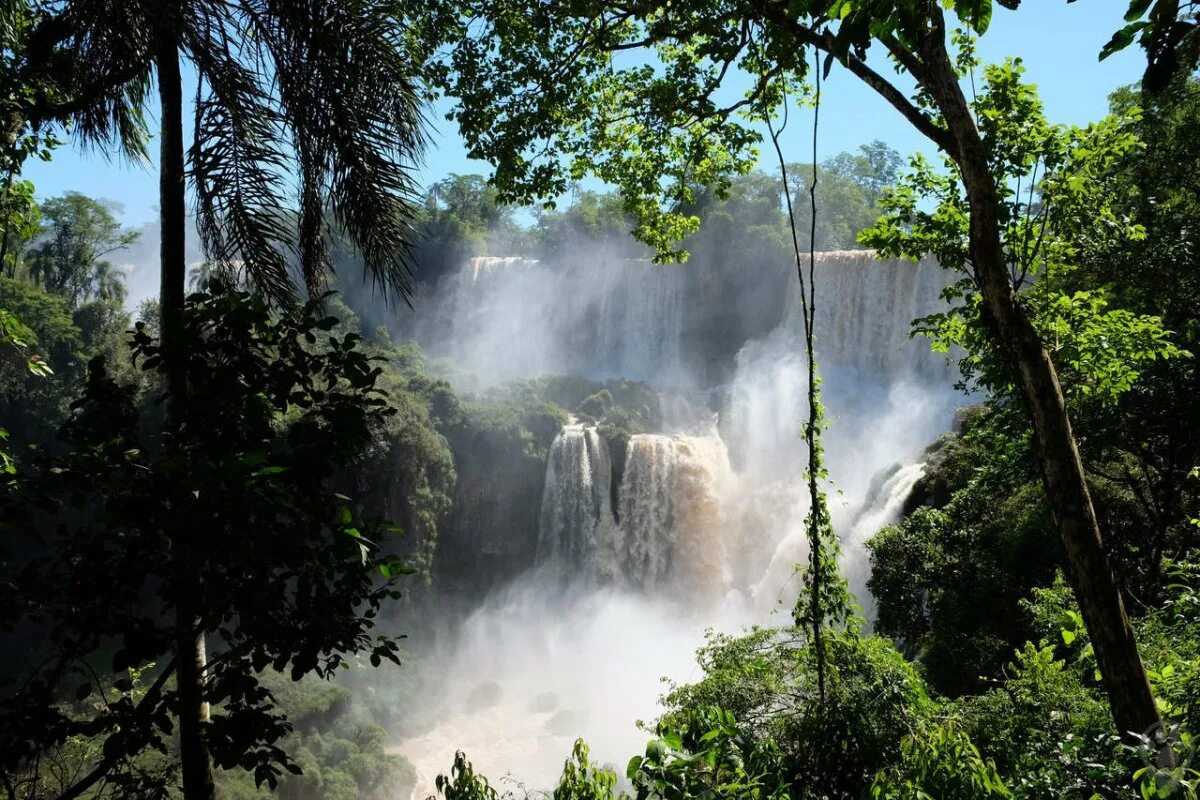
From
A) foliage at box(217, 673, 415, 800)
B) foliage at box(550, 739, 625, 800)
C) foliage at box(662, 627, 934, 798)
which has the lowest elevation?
foliage at box(217, 673, 415, 800)

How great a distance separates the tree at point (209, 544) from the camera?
2.52 meters

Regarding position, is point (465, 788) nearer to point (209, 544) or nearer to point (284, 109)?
point (209, 544)

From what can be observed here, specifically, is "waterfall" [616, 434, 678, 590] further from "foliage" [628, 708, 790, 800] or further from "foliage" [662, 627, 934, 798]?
"foliage" [628, 708, 790, 800]

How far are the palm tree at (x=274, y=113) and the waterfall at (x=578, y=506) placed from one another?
74.6 feet

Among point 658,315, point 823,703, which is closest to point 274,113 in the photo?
point 823,703

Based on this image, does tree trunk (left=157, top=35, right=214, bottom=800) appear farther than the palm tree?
No

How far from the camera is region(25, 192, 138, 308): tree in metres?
35.2

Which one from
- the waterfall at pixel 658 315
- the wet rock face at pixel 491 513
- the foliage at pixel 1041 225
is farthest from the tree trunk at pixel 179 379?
the waterfall at pixel 658 315

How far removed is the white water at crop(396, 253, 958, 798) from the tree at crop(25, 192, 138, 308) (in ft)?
69.6

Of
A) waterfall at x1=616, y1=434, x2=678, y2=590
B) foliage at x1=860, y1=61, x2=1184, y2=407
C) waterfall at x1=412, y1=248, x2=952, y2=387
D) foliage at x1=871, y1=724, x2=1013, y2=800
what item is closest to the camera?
foliage at x1=871, y1=724, x2=1013, y2=800

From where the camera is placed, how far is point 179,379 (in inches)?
124

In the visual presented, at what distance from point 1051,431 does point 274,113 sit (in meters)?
4.04

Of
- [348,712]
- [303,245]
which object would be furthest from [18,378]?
[303,245]

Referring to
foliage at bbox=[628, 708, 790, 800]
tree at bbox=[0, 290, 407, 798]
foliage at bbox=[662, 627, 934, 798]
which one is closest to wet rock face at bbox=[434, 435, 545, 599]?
foliage at bbox=[662, 627, 934, 798]
